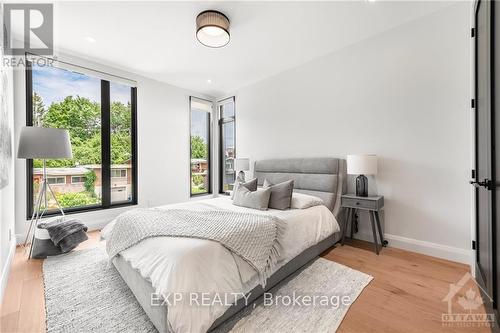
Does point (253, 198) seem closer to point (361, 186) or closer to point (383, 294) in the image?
point (361, 186)

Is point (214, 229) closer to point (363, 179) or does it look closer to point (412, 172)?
point (363, 179)

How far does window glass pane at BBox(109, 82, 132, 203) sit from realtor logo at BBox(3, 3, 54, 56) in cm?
100

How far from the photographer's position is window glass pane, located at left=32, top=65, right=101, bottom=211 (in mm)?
3236

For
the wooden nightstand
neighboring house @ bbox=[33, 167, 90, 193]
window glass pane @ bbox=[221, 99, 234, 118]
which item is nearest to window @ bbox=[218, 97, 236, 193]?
window glass pane @ bbox=[221, 99, 234, 118]

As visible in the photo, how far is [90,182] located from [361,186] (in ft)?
14.1

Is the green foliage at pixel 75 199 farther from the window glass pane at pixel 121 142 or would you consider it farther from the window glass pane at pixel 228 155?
the window glass pane at pixel 228 155


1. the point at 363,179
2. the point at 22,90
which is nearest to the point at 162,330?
the point at 363,179

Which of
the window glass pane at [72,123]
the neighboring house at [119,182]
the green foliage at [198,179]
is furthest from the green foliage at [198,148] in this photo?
the window glass pane at [72,123]

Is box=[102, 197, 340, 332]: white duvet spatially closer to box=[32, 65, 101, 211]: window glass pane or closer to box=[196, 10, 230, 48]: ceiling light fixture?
box=[196, 10, 230, 48]: ceiling light fixture

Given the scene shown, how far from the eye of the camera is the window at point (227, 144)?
5.25 meters

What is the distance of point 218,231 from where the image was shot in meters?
1.62

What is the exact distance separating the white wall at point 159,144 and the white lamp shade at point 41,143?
1423 millimetres

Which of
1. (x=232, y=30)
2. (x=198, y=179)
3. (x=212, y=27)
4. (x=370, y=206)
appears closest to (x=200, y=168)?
(x=198, y=179)

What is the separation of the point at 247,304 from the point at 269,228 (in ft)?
2.00
